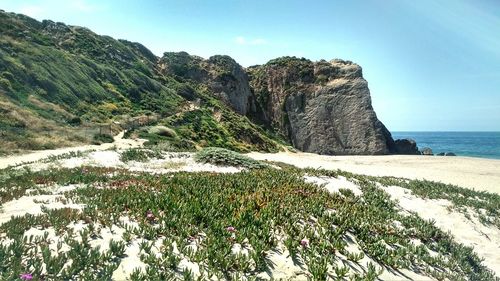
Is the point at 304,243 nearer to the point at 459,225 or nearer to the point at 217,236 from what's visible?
the point at 217,236

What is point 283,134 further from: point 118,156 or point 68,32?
point 118,156

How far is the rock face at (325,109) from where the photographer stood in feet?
247

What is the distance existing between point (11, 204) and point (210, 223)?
5.89 meters

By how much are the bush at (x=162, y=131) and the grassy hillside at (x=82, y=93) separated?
2.21 meters

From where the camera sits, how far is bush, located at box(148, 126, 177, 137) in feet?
157

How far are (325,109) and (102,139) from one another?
51.1m

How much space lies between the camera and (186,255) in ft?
24.4

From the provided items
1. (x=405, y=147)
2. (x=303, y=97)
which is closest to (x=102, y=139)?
(x=303, y=97)

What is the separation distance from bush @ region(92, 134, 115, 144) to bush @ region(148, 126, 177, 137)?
726 cm

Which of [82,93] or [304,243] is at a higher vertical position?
[82,93]

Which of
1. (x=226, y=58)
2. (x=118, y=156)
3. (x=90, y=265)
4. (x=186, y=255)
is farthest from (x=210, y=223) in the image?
(x=226, y=58)

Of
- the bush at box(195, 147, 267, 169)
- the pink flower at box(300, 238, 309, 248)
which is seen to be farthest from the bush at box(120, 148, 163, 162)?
the pink flower at box(300, 238, 309, 248)

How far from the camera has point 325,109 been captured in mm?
78938

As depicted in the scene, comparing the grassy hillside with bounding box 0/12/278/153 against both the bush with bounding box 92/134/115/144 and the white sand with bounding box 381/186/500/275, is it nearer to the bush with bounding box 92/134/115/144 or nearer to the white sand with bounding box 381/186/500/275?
the bush with bounding box 92/134/115/144
